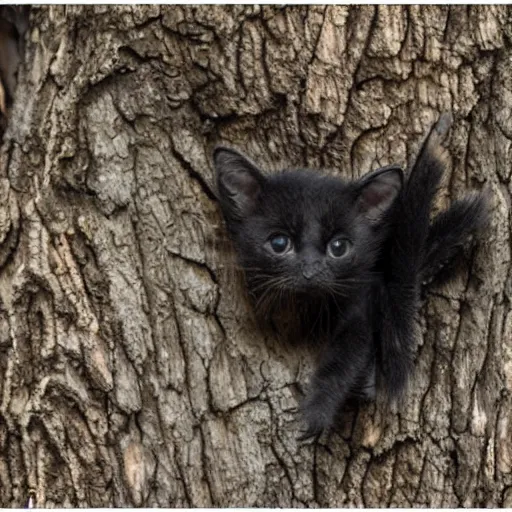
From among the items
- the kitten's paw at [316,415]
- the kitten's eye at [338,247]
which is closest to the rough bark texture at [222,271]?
the kitten's paw at [316,415]

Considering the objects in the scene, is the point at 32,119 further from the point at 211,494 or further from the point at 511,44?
the point at 511,44

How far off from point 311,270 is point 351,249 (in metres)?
0.23

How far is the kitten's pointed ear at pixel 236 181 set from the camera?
14.8ft

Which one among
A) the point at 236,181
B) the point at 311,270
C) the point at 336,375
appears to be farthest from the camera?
Answer: the point at 236,181

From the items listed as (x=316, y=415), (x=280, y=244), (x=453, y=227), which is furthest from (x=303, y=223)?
(x=316, y=415)

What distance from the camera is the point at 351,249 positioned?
447cm

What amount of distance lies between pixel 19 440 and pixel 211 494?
0.83 m

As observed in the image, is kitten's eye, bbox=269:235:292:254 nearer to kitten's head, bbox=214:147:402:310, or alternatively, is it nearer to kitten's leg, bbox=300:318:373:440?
kitten's head, bbox=214:147:402:310

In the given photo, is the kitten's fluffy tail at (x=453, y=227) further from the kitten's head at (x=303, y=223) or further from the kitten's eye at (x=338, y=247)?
the kitten's eye at (x=338, y=247)

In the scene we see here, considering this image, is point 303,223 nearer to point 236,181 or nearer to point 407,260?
point 236,181

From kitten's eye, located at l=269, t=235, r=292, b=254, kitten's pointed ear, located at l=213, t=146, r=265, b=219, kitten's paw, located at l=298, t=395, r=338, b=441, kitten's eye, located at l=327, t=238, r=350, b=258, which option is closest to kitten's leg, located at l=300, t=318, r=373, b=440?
kitten's paw, located at l=298, t=395, r=338, b=441

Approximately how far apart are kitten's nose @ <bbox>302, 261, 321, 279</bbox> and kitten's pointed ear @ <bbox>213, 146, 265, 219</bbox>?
0.39 m

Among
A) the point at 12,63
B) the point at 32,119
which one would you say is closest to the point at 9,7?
the point at 12,63

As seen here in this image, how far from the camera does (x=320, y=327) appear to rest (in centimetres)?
462
